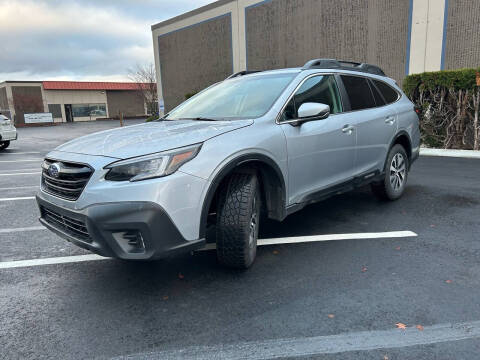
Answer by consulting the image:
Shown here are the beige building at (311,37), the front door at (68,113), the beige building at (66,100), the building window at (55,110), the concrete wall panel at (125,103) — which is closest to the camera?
the beige building at (311,37)

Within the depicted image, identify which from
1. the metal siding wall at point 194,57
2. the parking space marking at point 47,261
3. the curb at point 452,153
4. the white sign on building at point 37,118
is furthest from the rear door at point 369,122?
the white sign on building at point 37,118

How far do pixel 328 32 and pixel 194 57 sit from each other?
40.3ft

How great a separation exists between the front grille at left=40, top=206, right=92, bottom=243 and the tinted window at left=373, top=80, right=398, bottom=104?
4098 mm

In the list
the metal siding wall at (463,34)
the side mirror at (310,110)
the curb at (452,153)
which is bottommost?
the curb at (452,153)

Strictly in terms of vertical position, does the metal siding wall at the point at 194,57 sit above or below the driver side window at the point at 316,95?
above

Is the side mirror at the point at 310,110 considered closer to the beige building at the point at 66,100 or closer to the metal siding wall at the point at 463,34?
the metal siding wall at the point at 463,34

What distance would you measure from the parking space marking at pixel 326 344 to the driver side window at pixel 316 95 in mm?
1965

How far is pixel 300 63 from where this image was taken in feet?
64.9

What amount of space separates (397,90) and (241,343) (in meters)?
4.54

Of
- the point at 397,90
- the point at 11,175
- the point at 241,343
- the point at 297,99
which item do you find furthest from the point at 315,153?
the point at 11,175

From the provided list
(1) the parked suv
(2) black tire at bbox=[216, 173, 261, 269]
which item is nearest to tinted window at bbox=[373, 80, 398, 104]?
(1) the parked suv

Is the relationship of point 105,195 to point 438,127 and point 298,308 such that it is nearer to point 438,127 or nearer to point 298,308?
point 298,308

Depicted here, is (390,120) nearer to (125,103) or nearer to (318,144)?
(318,144)

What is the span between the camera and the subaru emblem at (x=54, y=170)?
293 centimetres
